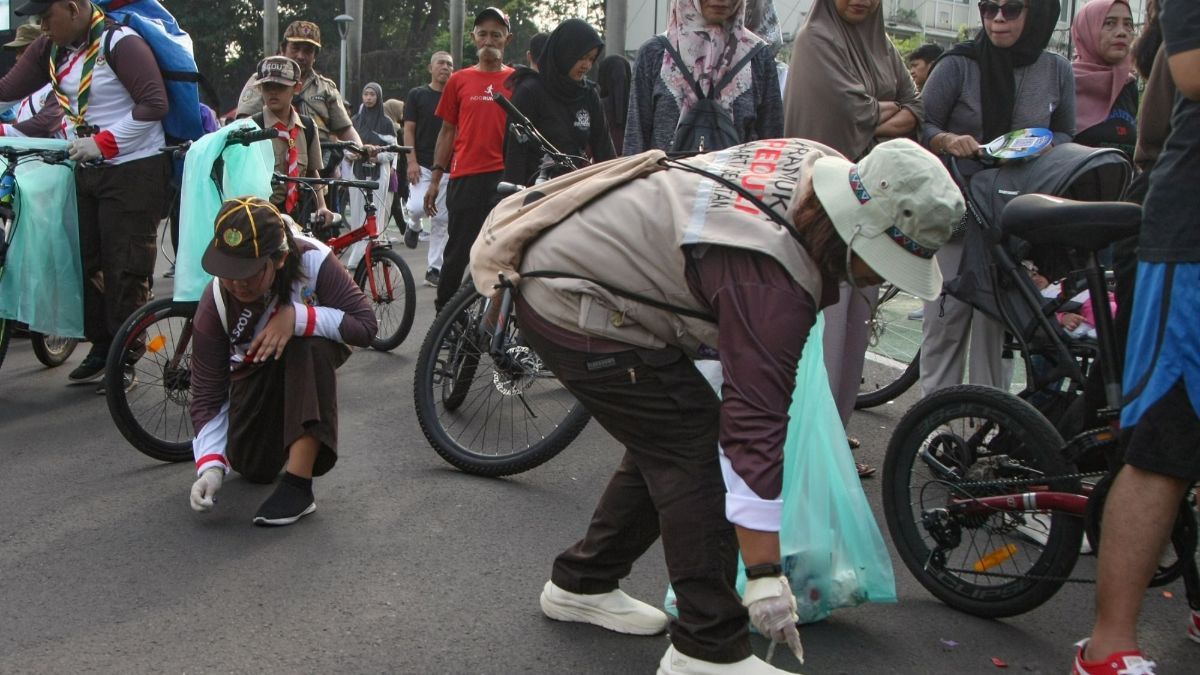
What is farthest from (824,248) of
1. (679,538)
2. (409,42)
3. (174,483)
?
(409,42)

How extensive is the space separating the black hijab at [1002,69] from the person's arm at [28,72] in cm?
438

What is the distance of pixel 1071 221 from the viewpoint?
10.8ft

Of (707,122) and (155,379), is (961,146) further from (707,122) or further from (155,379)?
(155,379)

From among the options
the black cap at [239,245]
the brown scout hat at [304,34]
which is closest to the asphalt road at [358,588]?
the black cap at [239,245]

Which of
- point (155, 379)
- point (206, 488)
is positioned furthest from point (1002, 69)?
point (155, 379)

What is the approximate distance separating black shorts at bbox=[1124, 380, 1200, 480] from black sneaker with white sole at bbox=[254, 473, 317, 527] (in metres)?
2.69

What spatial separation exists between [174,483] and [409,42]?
1947 inches

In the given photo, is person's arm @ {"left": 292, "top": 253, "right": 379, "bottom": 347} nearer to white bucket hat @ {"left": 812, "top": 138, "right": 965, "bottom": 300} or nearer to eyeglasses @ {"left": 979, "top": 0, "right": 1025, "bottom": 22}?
white bucket hat @ {"left": 812, "top": 138, "right": 965, "bottom": 300}

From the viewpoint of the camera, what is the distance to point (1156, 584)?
10.4ft

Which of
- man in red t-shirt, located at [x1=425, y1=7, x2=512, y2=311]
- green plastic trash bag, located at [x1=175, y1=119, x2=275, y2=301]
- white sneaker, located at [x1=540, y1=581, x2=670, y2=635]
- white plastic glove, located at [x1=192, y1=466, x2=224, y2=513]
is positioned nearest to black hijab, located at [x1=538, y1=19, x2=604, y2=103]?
man in red t-shirt, located at [x1=425, y1=7, x2=512, y2=311]

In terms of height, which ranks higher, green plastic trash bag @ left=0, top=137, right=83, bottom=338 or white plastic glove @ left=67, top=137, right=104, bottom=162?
white plastic glove @ left=67, top=137, right=104, bottom=162

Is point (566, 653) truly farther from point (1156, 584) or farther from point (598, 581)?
point (1156, 584)

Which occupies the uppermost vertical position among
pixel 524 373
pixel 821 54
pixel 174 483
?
pixel 821 54

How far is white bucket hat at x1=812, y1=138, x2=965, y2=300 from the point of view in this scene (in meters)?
2.47
